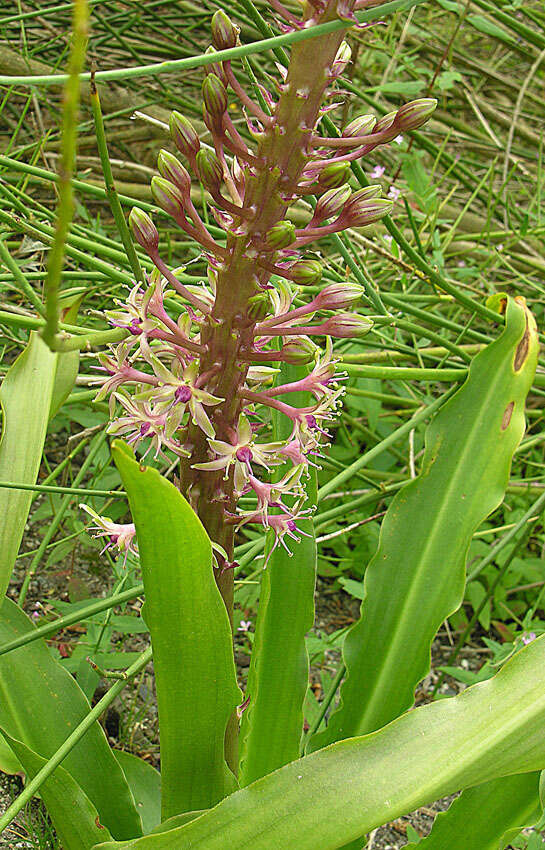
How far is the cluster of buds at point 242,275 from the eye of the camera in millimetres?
650

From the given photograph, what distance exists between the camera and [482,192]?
2732mm

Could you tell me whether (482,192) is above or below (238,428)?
above

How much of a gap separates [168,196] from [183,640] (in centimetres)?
38

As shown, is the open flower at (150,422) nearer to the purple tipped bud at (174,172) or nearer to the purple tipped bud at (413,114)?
the purple tipped bud at (174,172)

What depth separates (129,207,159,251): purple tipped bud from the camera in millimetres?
708

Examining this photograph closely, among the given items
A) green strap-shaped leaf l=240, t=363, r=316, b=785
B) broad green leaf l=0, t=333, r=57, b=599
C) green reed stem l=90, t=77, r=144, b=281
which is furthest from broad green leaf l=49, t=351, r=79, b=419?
green strap-shaped leaf l=240, t=363, r=316, b=785

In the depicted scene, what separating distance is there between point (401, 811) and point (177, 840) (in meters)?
0.19

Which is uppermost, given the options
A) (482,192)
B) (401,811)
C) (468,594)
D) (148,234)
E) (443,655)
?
(482,192)

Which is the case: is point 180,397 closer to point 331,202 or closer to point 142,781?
point 331,202

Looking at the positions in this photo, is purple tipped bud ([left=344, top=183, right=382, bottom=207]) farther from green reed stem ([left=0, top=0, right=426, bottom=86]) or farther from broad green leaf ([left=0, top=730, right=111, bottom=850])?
broad green leaf ([left=0, top=730, right=111, bottom=850])

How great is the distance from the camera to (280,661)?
3.16 feet

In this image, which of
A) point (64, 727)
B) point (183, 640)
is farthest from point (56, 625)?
point (183, 640)

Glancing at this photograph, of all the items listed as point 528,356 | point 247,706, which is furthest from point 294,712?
point 528,356

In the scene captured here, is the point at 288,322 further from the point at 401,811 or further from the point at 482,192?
the point at 482,192
